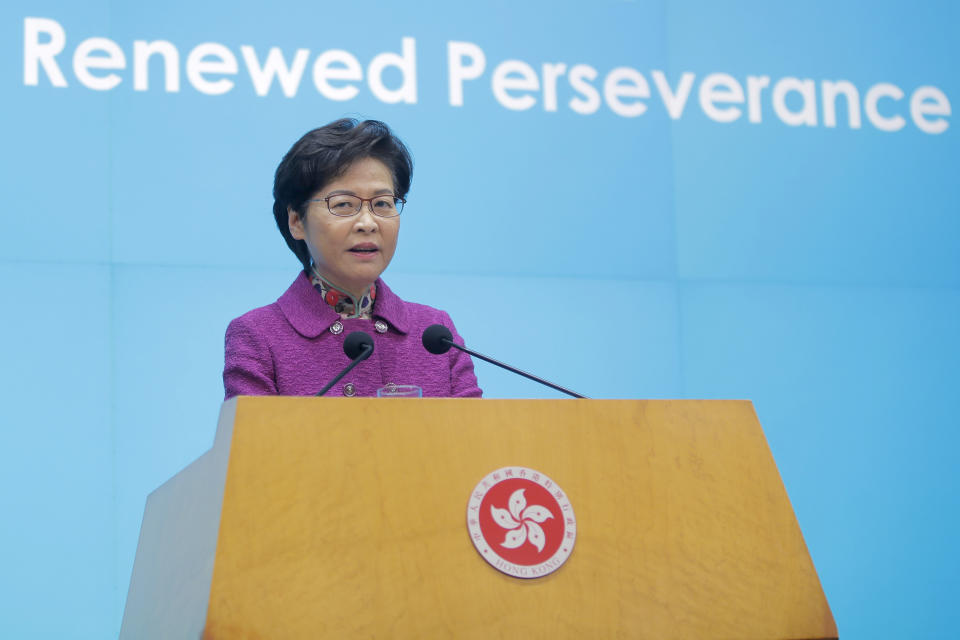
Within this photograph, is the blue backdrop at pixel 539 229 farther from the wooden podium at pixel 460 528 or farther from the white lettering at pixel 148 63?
the wooden podium at pixel 460 528

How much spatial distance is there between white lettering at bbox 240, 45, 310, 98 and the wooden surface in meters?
1.92

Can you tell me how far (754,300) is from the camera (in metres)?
3.25

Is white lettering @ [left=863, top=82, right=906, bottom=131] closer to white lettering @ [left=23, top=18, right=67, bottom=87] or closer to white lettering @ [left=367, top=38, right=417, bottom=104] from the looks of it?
white lettering @ [left=367, top=38, right=417, bottom=104]

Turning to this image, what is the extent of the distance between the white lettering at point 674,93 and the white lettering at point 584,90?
0.21 meters

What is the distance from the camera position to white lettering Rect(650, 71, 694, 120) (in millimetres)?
3258

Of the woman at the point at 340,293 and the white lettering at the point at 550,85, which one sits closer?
the woman at the point at 340,293

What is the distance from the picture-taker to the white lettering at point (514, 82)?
312cm

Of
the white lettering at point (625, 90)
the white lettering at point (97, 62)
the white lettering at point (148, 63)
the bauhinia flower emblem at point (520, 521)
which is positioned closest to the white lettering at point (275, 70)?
the white lettering at point (148, 63)

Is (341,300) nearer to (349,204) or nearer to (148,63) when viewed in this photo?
(349,204)

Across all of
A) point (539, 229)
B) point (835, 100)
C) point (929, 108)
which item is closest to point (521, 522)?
point (539, 229)

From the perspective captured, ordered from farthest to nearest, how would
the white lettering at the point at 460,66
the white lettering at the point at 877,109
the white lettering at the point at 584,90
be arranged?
the white lettering at the point at 877,109 < the white lettering at the point at 584,90 < the white lettering at the point at 460,66

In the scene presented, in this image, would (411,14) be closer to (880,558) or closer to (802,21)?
(802,21)

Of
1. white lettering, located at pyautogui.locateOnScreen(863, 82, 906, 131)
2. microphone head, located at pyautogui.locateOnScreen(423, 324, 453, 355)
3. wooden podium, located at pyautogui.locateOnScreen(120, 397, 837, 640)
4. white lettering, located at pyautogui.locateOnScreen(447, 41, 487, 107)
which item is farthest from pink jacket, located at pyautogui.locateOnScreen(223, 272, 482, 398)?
white lettering, located at pyautogui.locateOnScreen(863, 82, 906, 131)

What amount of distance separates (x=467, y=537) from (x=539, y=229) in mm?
2029
